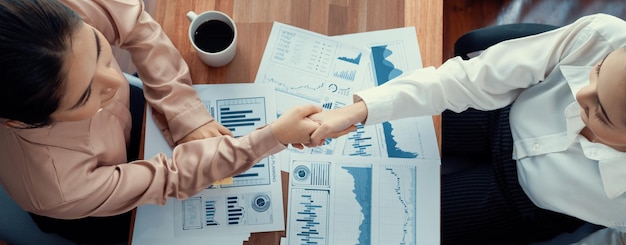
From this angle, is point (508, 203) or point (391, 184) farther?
point (508, 203)

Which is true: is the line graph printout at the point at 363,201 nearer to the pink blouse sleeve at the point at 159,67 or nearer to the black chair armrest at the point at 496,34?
the pink blouse sleeve at the point at 159,67

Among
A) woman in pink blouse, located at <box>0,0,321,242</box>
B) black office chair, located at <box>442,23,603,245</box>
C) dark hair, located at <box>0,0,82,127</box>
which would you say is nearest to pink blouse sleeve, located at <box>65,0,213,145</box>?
woman in pink blouse, located at <box>0,0,321,242</box>

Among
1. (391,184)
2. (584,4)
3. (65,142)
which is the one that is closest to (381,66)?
(391,184)

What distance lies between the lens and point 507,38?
102 centimetres

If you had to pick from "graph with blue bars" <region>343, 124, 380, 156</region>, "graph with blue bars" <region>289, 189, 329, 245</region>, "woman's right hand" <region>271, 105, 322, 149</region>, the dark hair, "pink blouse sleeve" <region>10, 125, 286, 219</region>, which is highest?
the dark hair

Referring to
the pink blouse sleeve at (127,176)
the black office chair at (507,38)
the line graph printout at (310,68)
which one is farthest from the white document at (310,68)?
the black office chair at (507,38)

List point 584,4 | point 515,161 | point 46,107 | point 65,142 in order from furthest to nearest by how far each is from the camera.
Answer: point 584,4
point 515,161
point 65,142
point 46,107

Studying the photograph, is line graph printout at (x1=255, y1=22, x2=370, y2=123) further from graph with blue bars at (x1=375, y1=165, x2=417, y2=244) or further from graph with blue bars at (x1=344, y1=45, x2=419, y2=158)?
graph with blue bars at (x1=375, y1=165, x2=417, y2=244)

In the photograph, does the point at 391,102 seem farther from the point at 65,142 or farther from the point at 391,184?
A: the point at 65,142

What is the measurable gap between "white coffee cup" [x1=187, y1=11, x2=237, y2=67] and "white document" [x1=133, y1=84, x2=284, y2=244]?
0.08 metres

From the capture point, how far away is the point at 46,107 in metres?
0.59

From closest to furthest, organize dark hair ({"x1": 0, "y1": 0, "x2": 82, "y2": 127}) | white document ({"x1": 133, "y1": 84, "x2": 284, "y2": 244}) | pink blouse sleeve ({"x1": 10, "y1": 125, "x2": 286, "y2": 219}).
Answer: dark hair ({"x1": 0, "y1": 0, "x2": 82, "y2": 127}), pink blouse sleeve ({"x1": 10, "y1": 125, "x2": 286, "y2": 219}), white document ({"x1": 133, "y1": 84, "x2": 284, "y2": 244})

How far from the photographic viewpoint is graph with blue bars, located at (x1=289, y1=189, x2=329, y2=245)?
0.82 meters

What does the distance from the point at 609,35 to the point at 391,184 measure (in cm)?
44
